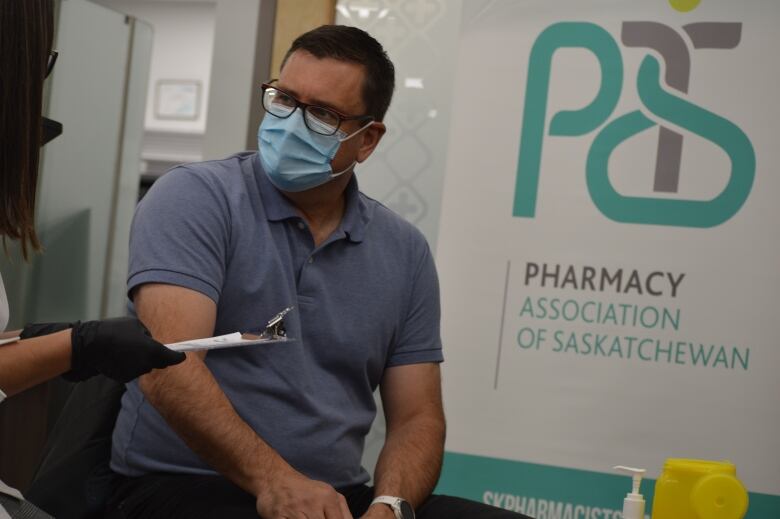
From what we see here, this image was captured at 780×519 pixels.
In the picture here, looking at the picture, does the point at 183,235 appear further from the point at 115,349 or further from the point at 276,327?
the point at 115,349

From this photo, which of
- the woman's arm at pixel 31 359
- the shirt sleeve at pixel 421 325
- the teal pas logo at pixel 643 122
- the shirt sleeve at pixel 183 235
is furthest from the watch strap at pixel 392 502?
the teal pas logo at pixel 643 122

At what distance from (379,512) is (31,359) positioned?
2.56 ft

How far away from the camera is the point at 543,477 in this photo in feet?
9.19

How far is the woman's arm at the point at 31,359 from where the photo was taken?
4.27 feet

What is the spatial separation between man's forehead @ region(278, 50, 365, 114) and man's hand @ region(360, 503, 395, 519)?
0.85 metres

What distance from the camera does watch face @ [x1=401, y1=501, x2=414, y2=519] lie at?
1.86 m

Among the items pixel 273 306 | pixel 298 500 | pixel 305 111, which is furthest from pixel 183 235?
pixel 298 500

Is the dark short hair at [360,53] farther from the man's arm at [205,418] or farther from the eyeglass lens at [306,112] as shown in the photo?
the man's arm at [205,418]

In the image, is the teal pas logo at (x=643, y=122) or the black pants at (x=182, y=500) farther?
the teal pas logo at (x=643, y=122)

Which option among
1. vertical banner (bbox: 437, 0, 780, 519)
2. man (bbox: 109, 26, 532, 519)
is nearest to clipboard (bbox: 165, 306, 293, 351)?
man (bbox: 109, 26, 532, 519)

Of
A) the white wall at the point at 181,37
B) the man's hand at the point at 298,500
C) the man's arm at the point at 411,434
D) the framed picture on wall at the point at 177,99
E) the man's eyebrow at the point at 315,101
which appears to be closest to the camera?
the man's hand at the point at 298,500

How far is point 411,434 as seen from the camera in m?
2.10

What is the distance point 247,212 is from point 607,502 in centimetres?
140

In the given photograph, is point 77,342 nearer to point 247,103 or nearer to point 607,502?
point 607,502
